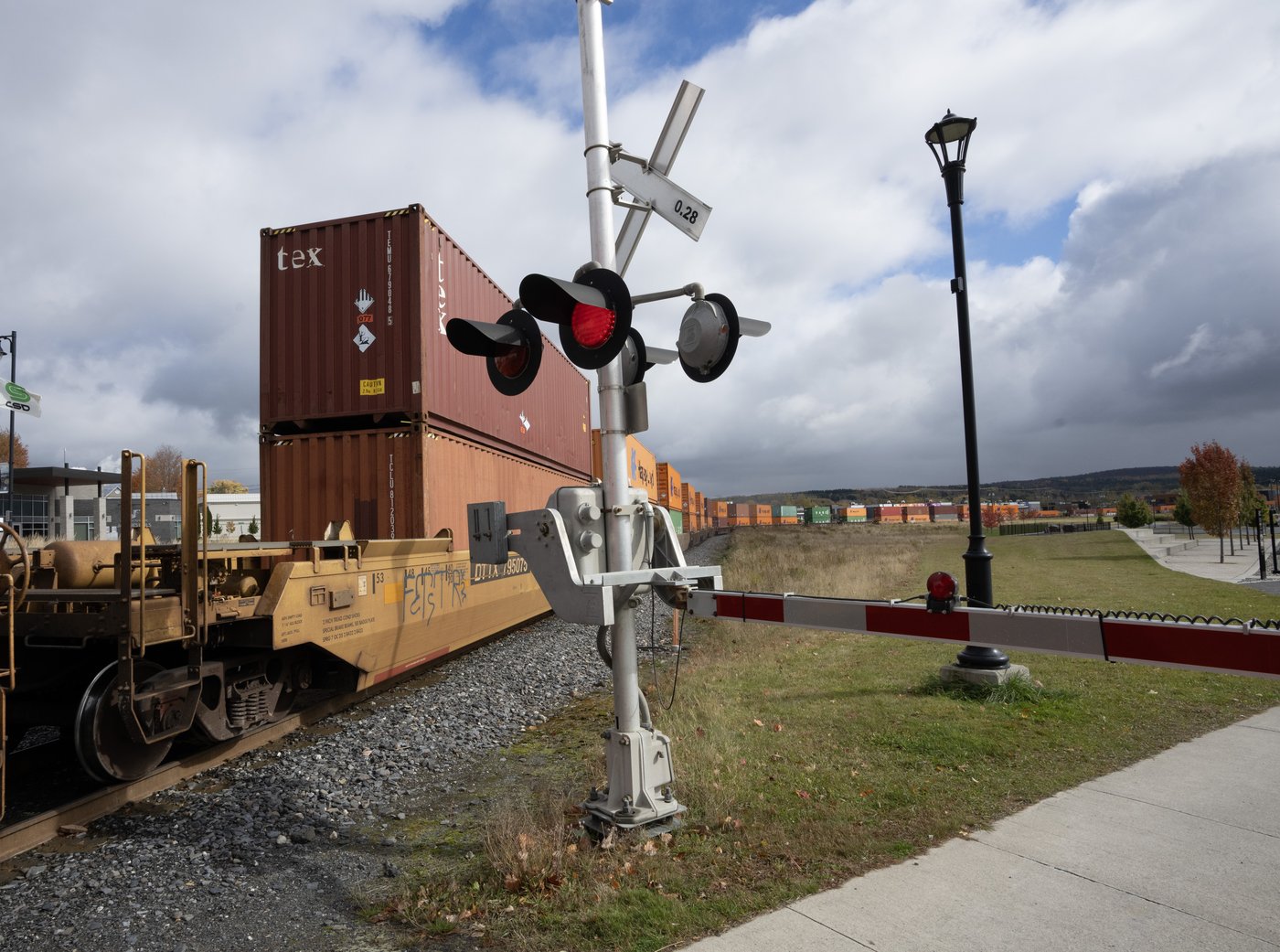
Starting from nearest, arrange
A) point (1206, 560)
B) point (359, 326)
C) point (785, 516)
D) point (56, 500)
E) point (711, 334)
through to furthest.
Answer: point (711, 334), point (359, 326), point (1206, 560), point (56, 500), point (785, 516)

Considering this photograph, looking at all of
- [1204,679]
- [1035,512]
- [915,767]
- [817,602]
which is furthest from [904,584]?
[1035,512]

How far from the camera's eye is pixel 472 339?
3496mm

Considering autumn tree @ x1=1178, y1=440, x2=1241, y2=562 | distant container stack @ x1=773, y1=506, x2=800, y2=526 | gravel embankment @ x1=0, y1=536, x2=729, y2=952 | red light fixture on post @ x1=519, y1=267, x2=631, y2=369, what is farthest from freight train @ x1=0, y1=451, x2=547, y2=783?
distant container stack @ x1=773, y1=506, x2=800, y2=526

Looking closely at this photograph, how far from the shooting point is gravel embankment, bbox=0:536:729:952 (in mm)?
3205

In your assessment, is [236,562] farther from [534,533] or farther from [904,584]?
[904,584]

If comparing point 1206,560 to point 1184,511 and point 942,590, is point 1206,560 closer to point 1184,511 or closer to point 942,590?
point 1184,511

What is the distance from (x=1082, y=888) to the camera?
10.2 ft

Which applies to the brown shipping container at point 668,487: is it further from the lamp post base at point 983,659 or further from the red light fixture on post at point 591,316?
the red light fixture on post at point 591,316

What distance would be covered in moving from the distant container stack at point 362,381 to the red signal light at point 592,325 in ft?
16.1

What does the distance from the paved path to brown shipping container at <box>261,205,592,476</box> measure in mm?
6126

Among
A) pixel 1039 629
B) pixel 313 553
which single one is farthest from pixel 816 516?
pixel 1039 629

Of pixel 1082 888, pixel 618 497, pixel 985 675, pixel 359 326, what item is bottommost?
pixel 1082 888

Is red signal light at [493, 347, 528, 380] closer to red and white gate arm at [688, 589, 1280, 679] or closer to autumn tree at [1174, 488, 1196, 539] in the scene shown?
red and white gate arm at [688, 589, 1280, 679]

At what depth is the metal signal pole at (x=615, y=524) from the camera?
3.59m
